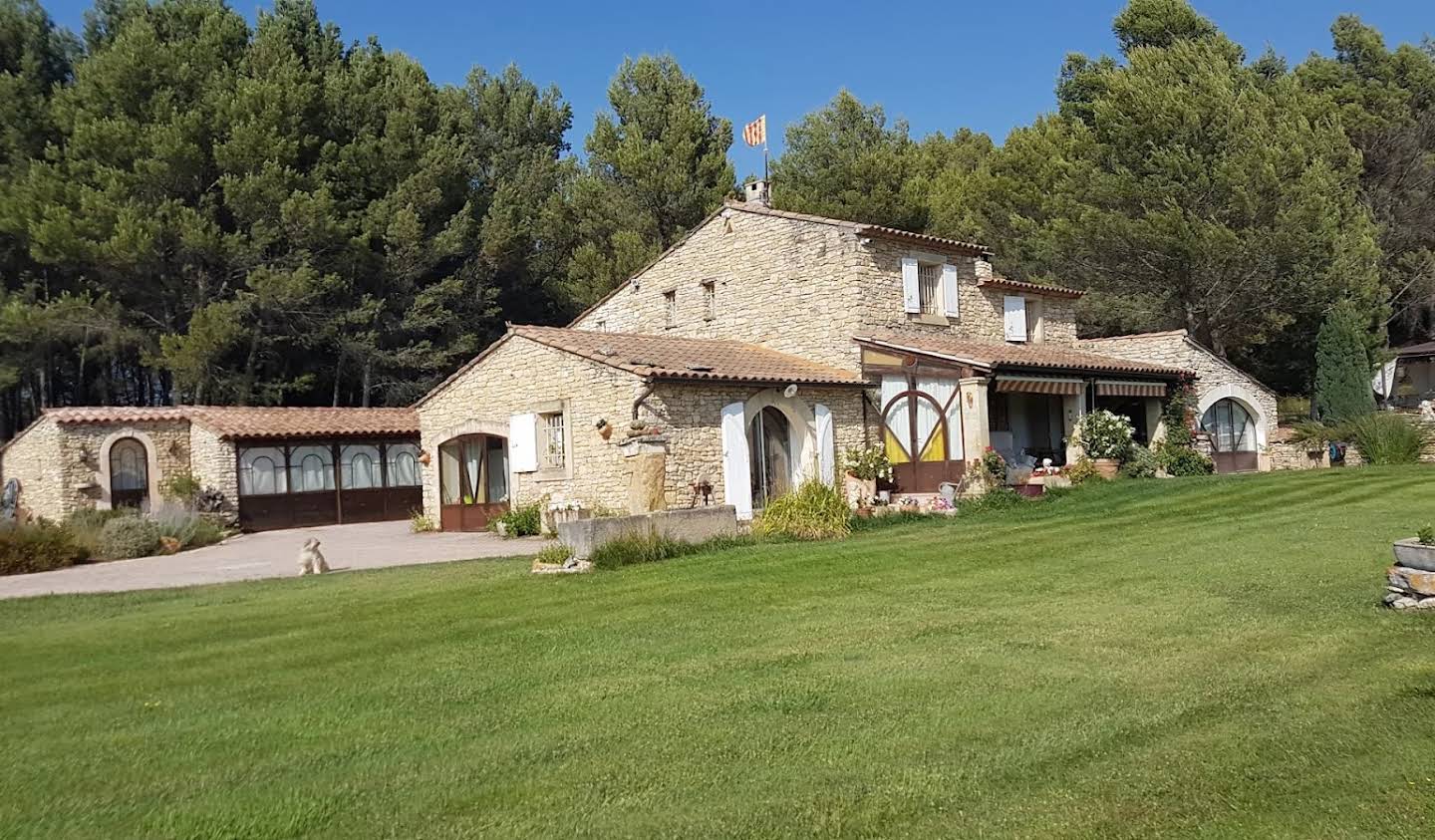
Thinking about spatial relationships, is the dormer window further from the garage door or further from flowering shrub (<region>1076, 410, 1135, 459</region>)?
the garage door

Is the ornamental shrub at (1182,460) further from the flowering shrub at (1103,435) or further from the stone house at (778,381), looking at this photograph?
the flowering shrub at (1103,435)

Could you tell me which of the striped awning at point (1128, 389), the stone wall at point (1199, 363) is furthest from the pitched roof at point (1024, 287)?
the striped awning at point (1128, 389)

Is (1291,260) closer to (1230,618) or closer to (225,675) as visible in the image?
(1230,618)

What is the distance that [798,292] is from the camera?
2261 centimetres

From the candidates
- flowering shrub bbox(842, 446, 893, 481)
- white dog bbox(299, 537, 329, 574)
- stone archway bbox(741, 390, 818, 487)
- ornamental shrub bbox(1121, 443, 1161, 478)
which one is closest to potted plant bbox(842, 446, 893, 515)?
flowering shrub bbox(842, 446, 893, 481)

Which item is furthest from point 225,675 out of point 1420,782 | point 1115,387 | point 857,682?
point 1115,387

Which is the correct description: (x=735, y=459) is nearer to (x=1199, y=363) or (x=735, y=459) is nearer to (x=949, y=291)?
(x=949, y=291)

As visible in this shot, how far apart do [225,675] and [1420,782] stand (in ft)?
22.8

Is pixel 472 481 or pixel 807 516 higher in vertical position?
pixel 472 481

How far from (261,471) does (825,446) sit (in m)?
14.7

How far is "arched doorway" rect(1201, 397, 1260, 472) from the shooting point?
27094 millimetres

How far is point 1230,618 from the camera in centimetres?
753

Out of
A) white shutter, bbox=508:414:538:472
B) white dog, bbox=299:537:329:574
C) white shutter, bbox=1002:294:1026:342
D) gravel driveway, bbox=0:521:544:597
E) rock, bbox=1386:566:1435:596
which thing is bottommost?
gravel driveway, bbox=0:521:544:597

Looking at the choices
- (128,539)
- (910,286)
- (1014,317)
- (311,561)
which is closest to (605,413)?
(311,561)
